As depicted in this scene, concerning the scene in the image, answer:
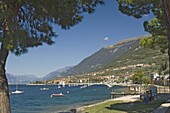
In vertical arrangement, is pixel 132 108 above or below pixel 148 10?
below

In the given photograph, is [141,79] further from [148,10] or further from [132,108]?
[148,10]

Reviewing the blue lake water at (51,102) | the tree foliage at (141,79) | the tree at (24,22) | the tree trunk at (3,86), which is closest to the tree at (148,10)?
the tree at (24,22)

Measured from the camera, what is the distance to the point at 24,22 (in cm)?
827

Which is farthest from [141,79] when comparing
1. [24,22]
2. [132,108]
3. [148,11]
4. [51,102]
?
[24,22]

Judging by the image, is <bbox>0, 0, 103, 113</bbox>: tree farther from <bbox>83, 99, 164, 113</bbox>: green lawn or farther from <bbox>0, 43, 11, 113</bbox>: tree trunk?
<bbox>83, 99, 164, 113</bbox>: green lawn

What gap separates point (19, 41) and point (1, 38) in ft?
1.47

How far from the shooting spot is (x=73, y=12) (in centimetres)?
842

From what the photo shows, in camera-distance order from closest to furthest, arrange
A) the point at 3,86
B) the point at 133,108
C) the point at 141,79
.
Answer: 1. the point at 3,86
2. the point at 133,108
3. the point at 141,79

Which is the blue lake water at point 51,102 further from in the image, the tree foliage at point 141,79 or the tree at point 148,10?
the tree at point 148,10

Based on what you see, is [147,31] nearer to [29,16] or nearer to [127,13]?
[127,13]

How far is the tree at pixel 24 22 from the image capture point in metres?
7.38

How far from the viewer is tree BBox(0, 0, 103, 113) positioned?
7.38 metres

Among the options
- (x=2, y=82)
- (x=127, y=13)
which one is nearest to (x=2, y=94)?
(x=2, y=82)

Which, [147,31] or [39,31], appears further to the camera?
[147,31]
